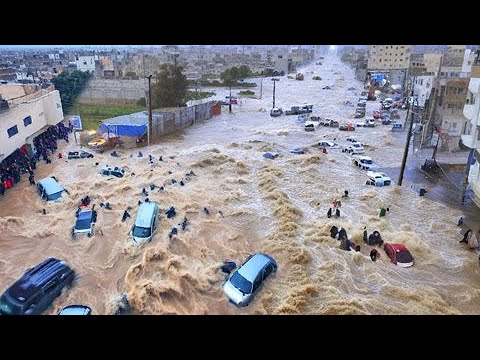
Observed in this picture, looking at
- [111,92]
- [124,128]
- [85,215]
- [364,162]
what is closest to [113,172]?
[85,215]

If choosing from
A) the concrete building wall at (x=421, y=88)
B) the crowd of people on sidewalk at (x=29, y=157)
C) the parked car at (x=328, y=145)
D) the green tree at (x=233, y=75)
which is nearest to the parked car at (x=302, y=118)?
the parked car at (x=328, y=145)

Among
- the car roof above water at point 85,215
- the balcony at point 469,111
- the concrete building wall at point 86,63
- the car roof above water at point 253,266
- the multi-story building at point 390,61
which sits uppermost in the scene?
the multi-story building at point 390,61

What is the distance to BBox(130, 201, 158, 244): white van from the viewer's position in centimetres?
599

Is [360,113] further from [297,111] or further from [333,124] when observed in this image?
[297,111]

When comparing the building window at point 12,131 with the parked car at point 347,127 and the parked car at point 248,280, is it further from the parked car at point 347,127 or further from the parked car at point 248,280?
the parked car at point 347,127

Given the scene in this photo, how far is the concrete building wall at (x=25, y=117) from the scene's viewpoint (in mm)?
8102

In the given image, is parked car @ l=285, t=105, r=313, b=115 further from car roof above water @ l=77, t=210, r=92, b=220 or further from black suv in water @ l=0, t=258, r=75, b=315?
black suv in water @ l=0, t=258, r=75, b=315

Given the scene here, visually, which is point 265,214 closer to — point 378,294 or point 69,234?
point 378,294

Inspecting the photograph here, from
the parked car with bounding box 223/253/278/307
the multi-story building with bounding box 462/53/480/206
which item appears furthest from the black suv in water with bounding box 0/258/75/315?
the multi-story building with bounding box 462/53/480/206

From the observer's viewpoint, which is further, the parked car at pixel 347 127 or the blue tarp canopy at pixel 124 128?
the parked car at pixel 347 127

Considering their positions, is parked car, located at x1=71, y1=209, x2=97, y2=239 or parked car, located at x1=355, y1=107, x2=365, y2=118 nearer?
parked car, located at x1=71, y1=209, x2=97, y2=239

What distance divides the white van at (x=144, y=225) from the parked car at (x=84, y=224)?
804 mm

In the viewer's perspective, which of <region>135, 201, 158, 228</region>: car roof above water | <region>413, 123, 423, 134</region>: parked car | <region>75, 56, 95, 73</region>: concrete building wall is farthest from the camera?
<region>75, 56, 95, 73</region>: concrete building wall

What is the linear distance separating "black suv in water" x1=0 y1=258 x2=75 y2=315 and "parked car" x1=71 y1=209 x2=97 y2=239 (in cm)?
110
